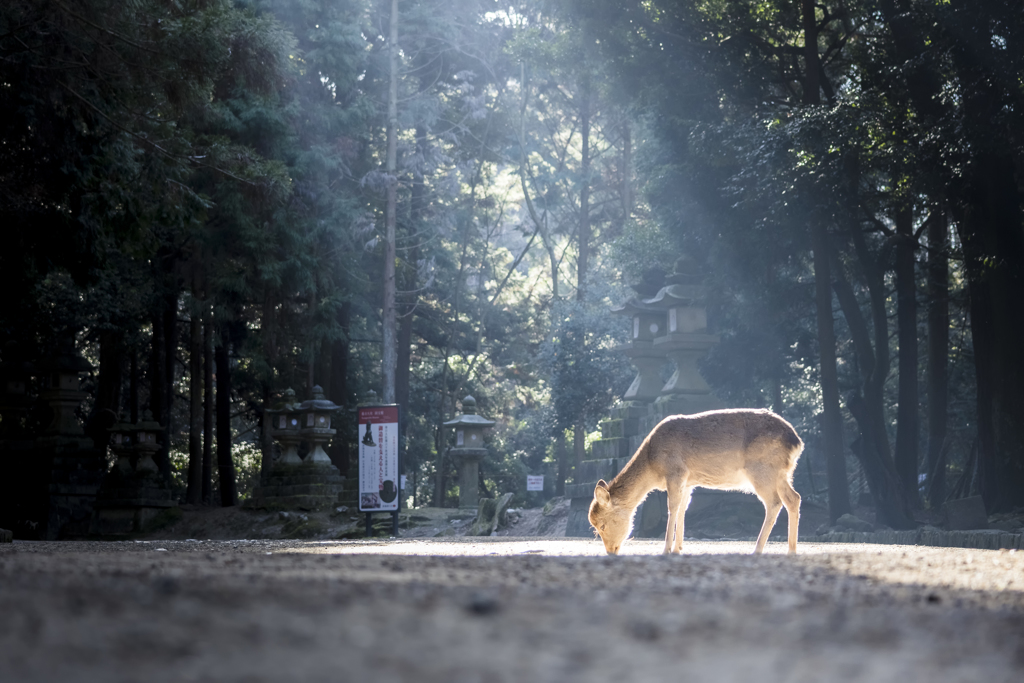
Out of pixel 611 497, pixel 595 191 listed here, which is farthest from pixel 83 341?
pixel 611 497

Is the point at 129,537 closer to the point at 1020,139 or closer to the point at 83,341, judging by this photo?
the point at 83,341

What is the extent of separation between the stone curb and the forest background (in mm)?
2210

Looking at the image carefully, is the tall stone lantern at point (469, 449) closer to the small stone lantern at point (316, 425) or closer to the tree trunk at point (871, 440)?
the small stone lantern at point (316, 425)

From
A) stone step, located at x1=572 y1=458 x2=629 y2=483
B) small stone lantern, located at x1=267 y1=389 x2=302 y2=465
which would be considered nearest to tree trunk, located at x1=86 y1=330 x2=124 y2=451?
small stone lantern, located at x1=267 y1=389 x2=302 y2=465

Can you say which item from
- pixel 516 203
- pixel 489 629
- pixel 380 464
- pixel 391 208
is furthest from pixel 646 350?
pixel 516 203

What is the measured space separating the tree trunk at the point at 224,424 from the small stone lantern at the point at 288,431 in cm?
376

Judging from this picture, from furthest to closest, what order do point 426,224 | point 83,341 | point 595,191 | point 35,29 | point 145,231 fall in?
point 595,191 → point 426,224 → point 83,341 → point 145,231 → point 35,29

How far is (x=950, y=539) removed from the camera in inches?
436

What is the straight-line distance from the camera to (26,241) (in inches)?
514

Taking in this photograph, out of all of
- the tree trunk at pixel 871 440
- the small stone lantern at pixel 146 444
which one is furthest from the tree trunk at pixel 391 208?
the tree trunk at pixel 871 440

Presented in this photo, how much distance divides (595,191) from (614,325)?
11779 mm

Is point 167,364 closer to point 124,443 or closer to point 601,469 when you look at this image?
point 124,443

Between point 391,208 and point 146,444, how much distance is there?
1024 centimetres

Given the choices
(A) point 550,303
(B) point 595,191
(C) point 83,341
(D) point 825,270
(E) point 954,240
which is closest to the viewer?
(D) point 825,270
